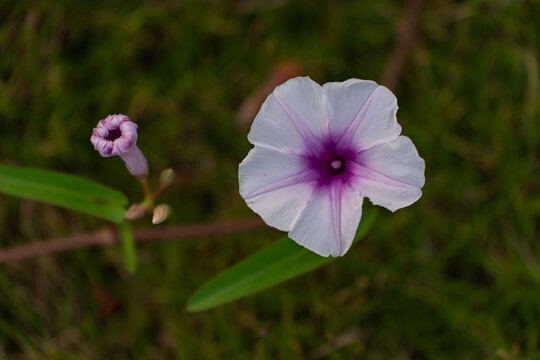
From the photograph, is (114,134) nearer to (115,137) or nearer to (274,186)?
(115,137)

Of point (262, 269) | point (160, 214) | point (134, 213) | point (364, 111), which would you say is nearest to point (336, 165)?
point (364, 111)

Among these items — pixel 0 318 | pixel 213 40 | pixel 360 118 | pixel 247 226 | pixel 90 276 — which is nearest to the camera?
pixel 360 118

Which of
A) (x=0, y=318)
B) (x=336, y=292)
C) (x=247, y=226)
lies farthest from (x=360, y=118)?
(x=0, y=318)

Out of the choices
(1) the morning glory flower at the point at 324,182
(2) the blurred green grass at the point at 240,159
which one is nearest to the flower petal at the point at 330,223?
(1) the morning glory flower at the point at 324,182

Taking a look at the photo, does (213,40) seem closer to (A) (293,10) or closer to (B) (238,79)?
(B) (238,79)

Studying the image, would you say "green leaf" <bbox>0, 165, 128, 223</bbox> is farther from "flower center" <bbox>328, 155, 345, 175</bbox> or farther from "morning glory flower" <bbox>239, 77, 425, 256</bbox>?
"flower center" <bbox>328, 155, 345, 175</bbox>

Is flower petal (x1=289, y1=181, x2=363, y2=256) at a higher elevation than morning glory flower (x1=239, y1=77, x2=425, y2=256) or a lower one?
lower

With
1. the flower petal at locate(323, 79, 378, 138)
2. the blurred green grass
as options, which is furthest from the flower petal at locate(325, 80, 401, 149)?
the blurred green grass
